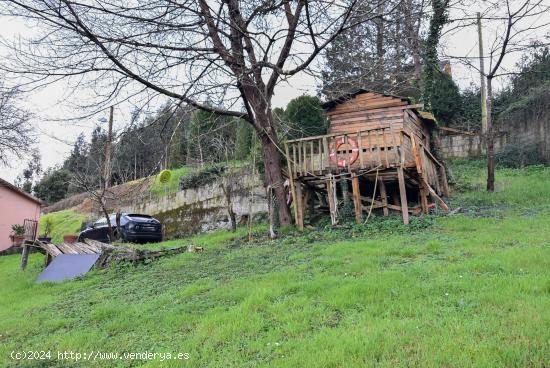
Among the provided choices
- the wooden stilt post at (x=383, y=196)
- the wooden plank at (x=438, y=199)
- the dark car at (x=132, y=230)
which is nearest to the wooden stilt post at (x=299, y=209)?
the wooden stilt post at (x=383, y=196)

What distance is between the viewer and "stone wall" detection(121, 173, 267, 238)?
16.5 metres

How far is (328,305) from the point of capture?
431 cm

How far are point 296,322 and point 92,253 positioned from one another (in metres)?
7.14

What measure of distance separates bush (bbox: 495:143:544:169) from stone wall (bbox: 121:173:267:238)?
1069 centimetres

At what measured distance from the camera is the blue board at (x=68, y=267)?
354 inches

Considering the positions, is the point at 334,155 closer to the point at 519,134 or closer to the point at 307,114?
the point at 307,114

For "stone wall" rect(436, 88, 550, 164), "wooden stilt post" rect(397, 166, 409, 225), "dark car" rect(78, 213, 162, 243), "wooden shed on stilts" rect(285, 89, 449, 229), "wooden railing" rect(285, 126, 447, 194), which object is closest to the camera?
"wooden stilt post" rect(397, 166, 409, 225)

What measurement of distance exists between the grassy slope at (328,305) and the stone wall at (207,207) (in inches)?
311

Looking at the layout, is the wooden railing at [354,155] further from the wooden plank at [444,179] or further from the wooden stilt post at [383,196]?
the wooden plank at [444,179]

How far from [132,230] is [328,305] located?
1247 cm

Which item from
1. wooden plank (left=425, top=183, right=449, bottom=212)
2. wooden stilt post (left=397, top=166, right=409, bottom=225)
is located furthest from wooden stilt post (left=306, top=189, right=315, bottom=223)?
wooden plank (left=425, top=183, right=449, bottom=212)

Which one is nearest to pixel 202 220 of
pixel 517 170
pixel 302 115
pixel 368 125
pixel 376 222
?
pixel 302 115

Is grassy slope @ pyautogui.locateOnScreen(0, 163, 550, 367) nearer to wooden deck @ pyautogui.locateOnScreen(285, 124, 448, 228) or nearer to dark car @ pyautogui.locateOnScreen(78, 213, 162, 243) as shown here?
wooden deck @ pyautogui.locateOnScreen(285, 124, 448, 228)

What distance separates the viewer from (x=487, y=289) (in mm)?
4176
